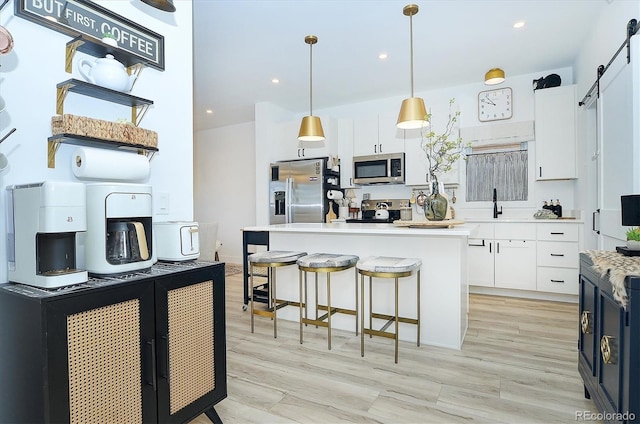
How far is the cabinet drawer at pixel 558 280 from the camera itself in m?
3.76

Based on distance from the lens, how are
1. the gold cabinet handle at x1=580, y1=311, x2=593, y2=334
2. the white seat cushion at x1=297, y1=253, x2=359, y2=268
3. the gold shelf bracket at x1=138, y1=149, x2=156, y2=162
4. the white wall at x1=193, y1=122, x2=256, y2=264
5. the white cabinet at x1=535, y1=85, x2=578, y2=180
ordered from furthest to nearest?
the white wall at x1=193, y1=122, x2=256, y2=264 → the white cabinet at x1=535, y1=85, x2=578, y2=180 → the white seat cushion at x1=297, y1=253, x2=359, y2=268 → the gold shelf bracket at x1=138, y1=149, x2=156, y2=162 → the gold cabinet handle at x1=580, y1=311, x2=593, y2=334

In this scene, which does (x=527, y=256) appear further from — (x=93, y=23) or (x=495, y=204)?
(x=93, y=23)

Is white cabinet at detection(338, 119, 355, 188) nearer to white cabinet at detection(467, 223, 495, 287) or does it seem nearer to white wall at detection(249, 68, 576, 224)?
white wall at detection(249, 68, 576, 224)

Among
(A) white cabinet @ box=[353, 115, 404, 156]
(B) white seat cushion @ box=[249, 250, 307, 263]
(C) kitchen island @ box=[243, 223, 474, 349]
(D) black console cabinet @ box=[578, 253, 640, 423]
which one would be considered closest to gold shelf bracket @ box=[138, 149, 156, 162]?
(B) white seat cushion @ box=[249, 250, 307, 263]

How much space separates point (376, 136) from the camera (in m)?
5.07

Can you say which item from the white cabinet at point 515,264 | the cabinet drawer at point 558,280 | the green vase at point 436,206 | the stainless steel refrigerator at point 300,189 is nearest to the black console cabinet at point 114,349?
the green vase at point 436,206

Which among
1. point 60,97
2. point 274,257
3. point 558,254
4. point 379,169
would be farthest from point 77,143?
point 558,254

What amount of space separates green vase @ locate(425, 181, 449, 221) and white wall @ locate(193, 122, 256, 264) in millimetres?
4375

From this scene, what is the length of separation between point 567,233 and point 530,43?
2088 millimetres

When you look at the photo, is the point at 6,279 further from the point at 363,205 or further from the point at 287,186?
the point at 363,205

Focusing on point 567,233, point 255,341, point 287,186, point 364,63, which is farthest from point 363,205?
point 255,341

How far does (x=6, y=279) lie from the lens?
1342 millimetres

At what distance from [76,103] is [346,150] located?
4088 mm

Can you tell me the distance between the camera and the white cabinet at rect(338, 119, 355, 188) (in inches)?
209
